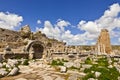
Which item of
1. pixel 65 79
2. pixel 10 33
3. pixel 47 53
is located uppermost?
pixel 10 33

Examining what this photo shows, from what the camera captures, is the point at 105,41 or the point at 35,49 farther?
the point at 105,41

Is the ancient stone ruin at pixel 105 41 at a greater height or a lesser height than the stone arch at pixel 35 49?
greater

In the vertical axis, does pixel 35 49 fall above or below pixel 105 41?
below

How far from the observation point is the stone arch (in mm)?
27163

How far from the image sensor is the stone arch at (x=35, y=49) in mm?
27163

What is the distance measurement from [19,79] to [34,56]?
53.5 ft

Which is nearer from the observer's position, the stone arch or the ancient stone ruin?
the stone arch

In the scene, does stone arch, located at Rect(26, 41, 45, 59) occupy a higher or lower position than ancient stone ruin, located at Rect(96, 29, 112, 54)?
lower

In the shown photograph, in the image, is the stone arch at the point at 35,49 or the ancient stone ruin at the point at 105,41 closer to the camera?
the stone arch at the point at 35,49

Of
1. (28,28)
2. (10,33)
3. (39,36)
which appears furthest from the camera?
(39,36)

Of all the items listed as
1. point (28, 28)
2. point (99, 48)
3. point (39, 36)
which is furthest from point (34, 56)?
point (39, 36)

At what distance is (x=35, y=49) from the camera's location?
2973 cm

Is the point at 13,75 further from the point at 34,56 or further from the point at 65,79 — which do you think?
the point at 34,56

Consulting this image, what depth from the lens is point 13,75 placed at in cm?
1298
